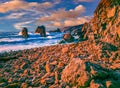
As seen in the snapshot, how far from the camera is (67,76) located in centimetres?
816

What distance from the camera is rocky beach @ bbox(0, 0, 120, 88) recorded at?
7562mm

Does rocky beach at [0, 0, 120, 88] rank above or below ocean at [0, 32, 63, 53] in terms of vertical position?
above

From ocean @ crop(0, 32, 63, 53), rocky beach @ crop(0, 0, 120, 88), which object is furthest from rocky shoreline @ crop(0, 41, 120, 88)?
ocean @ crop(0, 32, 63, 53)

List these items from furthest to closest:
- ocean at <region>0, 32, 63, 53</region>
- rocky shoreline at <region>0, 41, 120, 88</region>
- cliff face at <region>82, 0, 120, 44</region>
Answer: ocean at <region>0, 32, 63, 53</region>
cliff face at <region>82, 0, 120, 44</region>
rocky shoreline at <region>0, 41, 120, 88</region>

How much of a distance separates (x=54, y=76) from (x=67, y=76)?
0.73m

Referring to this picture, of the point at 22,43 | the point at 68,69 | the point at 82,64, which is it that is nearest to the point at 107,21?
the point at 68,69

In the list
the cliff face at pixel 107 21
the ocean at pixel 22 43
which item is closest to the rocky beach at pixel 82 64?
the cliff face at pixel 107 21

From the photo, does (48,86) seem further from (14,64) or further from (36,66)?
(14,64)

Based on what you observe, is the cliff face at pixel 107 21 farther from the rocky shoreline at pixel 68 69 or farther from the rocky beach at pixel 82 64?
the rocky shoreline at pixel 68 69

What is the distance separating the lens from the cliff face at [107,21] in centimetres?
1147

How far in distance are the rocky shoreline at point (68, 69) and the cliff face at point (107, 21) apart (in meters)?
→ 0.79

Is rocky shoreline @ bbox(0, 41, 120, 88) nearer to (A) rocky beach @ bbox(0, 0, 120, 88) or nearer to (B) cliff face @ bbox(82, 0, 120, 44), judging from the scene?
(A) rocky beach @ bbox(0, 0, 120, 88)

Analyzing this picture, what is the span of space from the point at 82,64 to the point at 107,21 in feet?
16.1

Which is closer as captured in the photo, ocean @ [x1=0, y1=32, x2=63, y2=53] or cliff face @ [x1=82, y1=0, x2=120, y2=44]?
cliff face @ [x1=82, y1=0, x2=120, y2=44]
